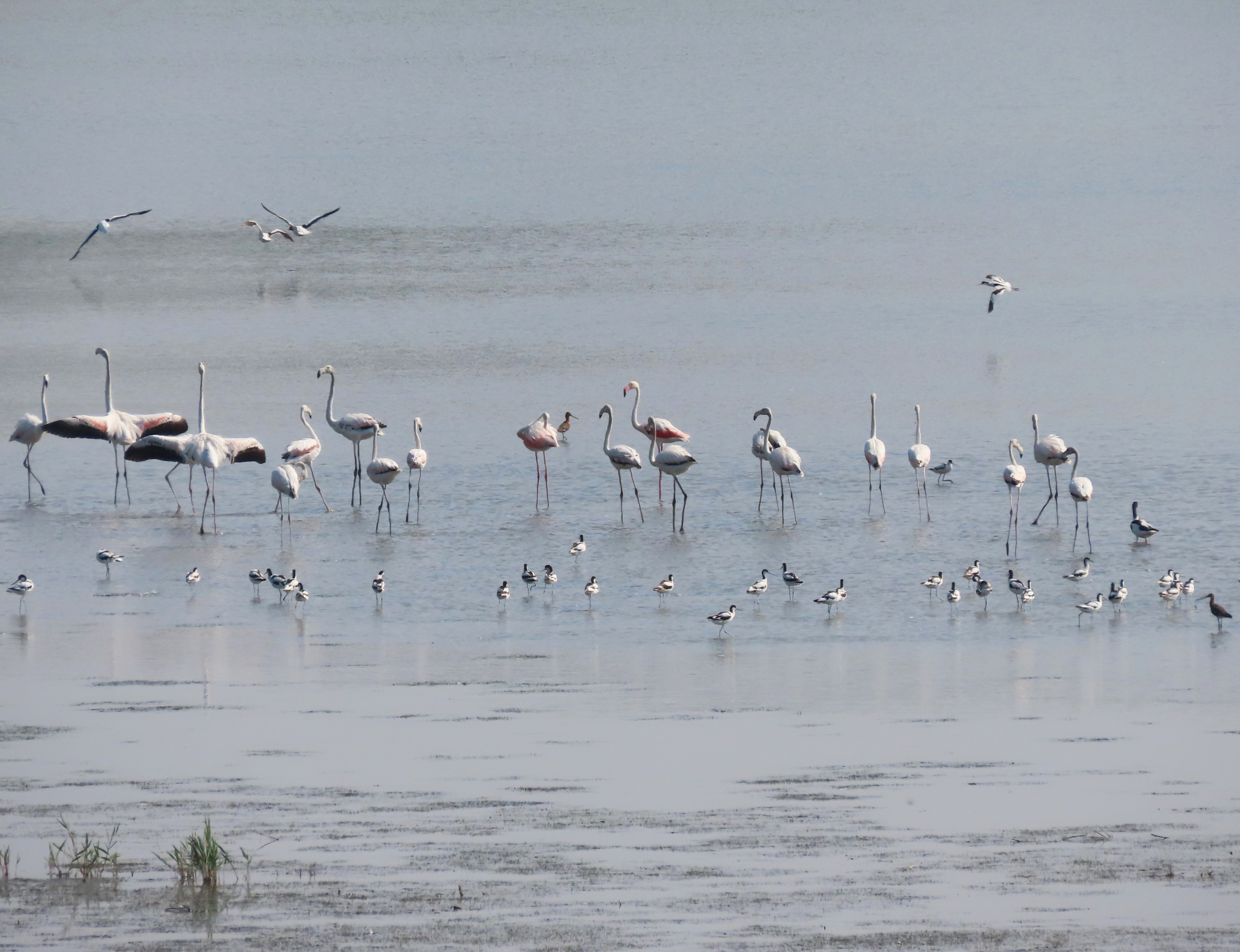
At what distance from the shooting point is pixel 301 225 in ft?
131

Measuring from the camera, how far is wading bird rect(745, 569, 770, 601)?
1362 cm

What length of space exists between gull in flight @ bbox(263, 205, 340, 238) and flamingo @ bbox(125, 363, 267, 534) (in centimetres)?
1523

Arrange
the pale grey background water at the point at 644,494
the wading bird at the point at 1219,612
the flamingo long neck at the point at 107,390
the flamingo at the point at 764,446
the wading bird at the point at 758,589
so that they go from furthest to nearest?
the flamingo long neck at the point at 107,390, the flamingo at the point at 764,446, the wading bird at the point at 758,589, the wading bird at the point at 1219,612, the pale grey background water at the point at 644,494

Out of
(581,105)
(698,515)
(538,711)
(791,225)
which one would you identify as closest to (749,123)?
(581,105)

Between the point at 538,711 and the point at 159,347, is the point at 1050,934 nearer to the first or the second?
the point at 538,711

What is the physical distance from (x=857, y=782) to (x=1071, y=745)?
4.63 feet

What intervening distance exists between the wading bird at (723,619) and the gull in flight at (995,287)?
1803cm

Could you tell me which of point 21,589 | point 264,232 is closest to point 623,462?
point 21,589

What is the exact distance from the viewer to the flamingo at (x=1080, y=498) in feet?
52.1

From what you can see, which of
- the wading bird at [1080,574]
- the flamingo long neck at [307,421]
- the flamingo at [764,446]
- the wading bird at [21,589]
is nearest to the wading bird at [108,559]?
the wading bird at [21,589]

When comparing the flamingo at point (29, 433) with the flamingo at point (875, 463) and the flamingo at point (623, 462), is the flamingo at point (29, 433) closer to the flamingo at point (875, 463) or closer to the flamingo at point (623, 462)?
the flamingo at point (623, 462)

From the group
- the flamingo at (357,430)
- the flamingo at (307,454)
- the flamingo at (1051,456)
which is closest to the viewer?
the flamingo at (1051,456)

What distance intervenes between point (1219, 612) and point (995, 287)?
1919 centimetres

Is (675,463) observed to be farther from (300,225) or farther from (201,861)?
(300,225)
